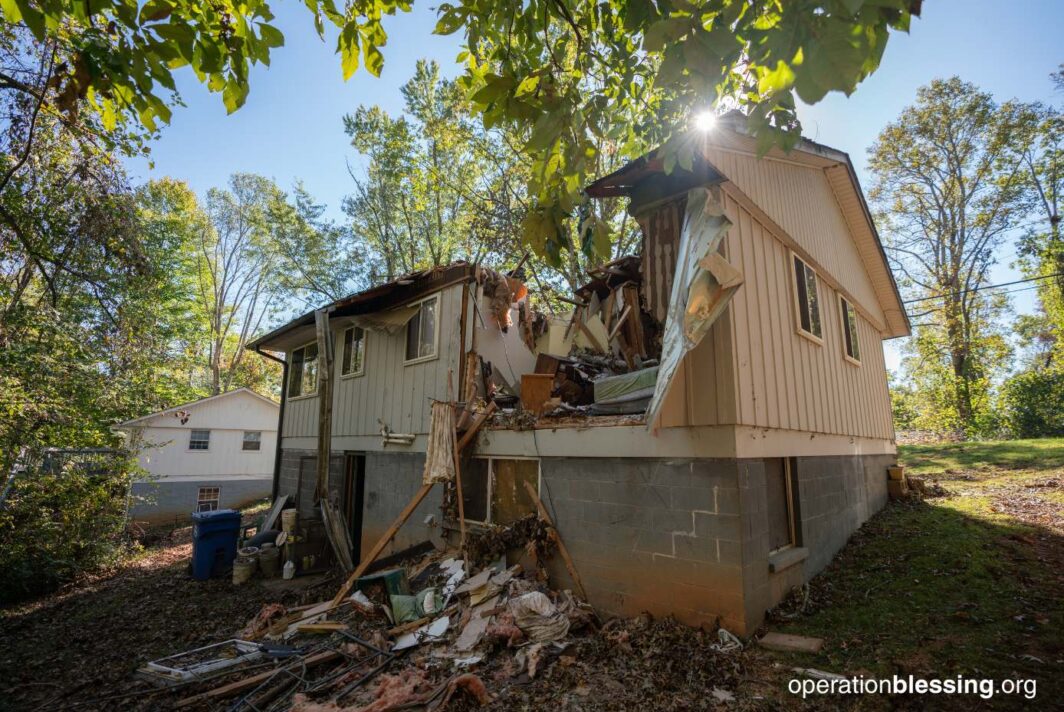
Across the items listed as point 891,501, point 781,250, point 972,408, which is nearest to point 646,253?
point 781,250

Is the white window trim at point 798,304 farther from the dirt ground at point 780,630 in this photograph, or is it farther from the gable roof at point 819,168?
the dirt ground at point 780,630

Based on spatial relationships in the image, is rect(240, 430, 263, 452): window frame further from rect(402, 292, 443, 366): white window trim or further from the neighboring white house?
rect(402, 292, 443, 366): white window trim

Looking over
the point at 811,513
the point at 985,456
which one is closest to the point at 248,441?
Answer: the point at 811,513

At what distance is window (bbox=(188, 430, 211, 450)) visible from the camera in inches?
768

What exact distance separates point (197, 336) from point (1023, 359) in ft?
142

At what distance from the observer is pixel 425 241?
74.5 feet

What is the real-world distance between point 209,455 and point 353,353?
12527mm

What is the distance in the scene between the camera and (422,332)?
→ 976cm

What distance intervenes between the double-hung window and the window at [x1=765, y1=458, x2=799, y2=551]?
1.93m

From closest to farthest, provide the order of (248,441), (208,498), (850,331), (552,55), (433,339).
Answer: (552,55) → (433,339) → (850,331) → (208,498) → (248,441)

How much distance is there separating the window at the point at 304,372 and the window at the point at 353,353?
1.39 m

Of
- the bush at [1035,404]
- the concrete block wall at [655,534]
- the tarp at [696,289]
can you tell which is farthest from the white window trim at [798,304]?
the bush at [1035,404]

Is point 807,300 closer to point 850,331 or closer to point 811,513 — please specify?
point 850,331

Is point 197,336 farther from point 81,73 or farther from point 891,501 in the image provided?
point 891,501
